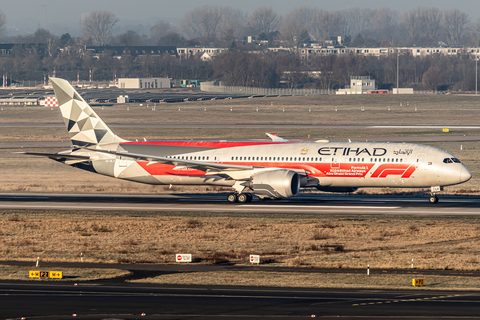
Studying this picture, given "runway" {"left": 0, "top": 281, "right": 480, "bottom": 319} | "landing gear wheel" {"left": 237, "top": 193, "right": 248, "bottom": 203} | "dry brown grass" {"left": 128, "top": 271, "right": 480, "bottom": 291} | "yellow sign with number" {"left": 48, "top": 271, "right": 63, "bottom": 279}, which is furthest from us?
"landing gear wheel" {"left": 237, "top": 193, "right": 248, "bottom": 203}

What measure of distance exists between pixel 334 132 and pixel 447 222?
62.0 meters

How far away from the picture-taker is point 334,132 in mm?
104250

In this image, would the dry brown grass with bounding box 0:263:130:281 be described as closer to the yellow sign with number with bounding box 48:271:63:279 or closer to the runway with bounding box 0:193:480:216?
the yellow sign with number with bounding box 48:271:63:279

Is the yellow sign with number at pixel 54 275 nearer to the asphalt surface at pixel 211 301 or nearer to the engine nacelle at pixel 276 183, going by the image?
the asphalt surface at pixel 211 301

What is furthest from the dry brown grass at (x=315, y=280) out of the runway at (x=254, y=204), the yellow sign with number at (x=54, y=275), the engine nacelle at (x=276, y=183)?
the engine nacelle at (x=276, y=183)

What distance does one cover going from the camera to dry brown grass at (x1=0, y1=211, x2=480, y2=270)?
111 ft

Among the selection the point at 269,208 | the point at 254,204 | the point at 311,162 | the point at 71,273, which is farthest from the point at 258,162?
the point at 71,273

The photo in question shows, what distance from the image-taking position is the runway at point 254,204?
4850 centimetres

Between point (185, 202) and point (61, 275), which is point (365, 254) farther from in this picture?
point (185, 202)

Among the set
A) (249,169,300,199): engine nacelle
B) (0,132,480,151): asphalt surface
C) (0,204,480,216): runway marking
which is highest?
(0,132,480,151): asphalt surface

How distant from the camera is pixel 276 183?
50.7 m

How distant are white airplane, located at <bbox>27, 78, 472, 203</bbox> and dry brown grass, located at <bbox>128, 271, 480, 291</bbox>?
2081 centimetres

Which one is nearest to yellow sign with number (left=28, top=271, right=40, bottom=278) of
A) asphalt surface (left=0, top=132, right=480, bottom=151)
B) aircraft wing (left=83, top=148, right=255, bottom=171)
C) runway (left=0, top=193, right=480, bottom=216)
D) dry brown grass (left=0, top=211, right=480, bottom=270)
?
dry brown grass (left=0, top=211, right=480, bottom=270)

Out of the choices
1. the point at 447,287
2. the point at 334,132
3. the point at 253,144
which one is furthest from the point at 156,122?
the point at 447,287
